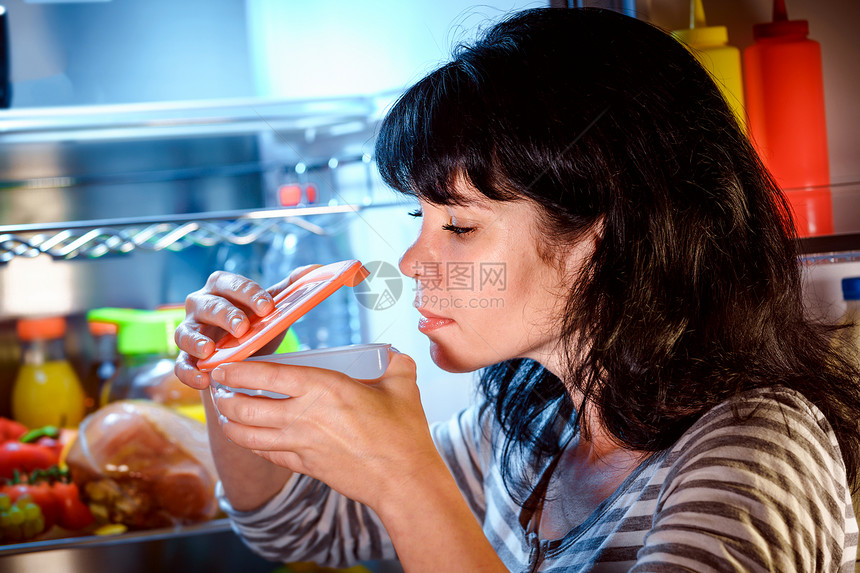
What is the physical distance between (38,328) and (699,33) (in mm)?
895

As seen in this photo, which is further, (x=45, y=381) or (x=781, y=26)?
(x=45, y=381)

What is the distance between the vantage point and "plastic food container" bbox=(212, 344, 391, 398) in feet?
1.72

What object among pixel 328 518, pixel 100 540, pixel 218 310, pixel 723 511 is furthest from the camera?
pixel 328 518

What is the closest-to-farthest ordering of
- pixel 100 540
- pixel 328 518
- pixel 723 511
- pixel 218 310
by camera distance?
pixel 723 511, pixel 218 310, pixel 100 540, pixel 328 518

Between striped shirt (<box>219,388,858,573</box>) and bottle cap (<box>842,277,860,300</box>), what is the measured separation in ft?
0.72

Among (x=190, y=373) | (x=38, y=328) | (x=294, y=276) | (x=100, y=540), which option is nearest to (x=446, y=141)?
(x=294, y=276)

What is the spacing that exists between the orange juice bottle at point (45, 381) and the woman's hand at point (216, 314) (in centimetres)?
31

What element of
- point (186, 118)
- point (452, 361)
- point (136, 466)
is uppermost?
point (186, 118)

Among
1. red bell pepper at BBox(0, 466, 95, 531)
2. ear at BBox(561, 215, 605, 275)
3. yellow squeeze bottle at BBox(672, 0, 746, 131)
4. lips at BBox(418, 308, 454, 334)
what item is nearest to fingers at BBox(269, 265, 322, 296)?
lips at BBox(418, 308, 454, 334)

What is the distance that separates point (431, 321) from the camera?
2.08ft

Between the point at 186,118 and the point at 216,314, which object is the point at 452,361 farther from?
the point at 186,118

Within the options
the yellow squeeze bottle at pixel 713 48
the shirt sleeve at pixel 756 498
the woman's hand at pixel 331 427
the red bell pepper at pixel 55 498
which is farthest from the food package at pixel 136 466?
the yellow squeeze bottle at pixel 713 48

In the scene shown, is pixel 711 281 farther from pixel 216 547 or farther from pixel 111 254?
pixel 111 254

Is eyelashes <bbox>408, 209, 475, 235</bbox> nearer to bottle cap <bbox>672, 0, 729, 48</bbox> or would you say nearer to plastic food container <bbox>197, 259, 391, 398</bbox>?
plastic food container <bbox>197, 259, 391, 398</bbox>
